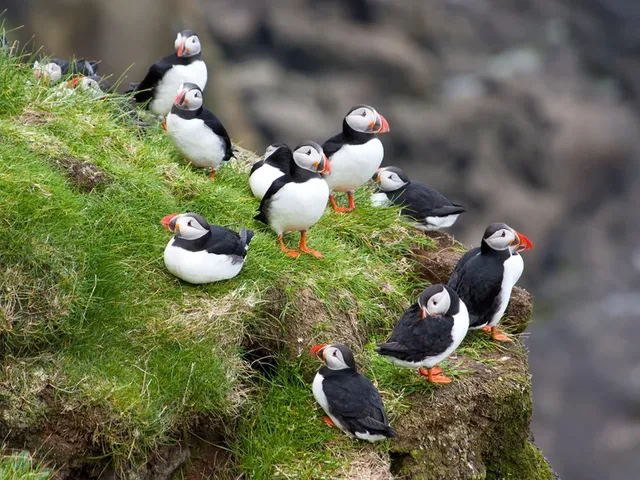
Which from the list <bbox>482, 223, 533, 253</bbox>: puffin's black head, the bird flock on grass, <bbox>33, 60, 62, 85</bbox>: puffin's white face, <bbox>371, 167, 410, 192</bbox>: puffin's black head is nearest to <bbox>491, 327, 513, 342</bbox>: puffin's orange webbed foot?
the bird flock on grass

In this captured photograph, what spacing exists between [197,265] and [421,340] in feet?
4.30

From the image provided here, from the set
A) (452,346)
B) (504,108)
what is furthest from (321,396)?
(504,108)

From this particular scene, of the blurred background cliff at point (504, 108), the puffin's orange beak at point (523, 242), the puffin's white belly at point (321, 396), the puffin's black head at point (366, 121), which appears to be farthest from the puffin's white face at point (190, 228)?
the blurred background cliff at point (504, 108)

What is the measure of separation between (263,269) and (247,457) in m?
1.11

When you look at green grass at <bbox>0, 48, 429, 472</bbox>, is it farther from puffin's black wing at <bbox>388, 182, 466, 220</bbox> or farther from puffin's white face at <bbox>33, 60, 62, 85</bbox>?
puffin's black wing at <bbox>388, 182, 466, 220</bbox>

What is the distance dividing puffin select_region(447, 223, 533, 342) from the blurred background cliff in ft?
26.7

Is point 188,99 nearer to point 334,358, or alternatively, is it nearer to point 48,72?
point 48,72

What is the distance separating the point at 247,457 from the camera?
15.3 ft

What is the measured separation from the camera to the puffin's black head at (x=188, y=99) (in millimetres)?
5992

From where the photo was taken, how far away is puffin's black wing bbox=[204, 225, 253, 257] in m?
4.86

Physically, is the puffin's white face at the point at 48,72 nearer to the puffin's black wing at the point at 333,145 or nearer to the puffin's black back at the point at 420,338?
the puffin's black wing at the point at 333,145

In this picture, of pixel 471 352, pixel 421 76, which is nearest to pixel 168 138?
pixel 471 352

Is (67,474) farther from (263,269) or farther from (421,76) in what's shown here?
(421,76)

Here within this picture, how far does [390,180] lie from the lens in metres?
6.60
